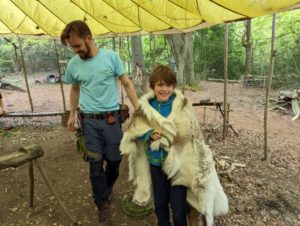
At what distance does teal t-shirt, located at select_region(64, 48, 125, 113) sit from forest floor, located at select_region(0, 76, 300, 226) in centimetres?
126

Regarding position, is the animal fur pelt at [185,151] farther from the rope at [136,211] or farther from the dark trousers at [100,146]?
the rope at [136,211]

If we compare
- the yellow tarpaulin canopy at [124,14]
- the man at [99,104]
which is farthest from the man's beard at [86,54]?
Result: the yellow tarpaulin canopy at [124,14]

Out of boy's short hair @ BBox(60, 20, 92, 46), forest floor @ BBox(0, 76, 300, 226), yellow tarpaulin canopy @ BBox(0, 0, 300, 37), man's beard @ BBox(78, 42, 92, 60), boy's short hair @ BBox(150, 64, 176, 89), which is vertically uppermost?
yellow tarpaulin canopy @ BBox(0, 0, 300, 37)

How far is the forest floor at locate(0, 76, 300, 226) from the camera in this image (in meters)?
3.28

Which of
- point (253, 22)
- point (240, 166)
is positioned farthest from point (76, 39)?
point (253, 22)

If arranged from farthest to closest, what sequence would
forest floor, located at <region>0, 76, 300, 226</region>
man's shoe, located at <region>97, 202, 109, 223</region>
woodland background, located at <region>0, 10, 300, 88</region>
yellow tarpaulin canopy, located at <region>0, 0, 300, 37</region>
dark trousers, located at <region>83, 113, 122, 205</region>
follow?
1. woodland background, located at <region>0, 10, 300, 88</region>
2. yellow tarpaulin canopy, located at <region>0, 0, 300, 37</region>
3. forest floor, located at <region>0, 76, 300, 226</region>
4. man's shoe, located at <region>97, 202, 109, 223</region>
5. dark trousers, located at <region>83, 113, 122, 205</region>

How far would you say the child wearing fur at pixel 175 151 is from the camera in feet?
7.29

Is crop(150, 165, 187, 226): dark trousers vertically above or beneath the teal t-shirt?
beneath

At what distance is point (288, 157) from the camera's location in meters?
5.25

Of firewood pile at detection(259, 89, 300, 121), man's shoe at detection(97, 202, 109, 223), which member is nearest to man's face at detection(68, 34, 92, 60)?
man's shoe at detection(97, 202, 109, 223)

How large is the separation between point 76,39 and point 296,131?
650 centimetres

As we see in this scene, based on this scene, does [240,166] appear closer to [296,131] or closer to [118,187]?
[118,187]

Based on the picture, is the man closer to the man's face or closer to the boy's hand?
the man's face

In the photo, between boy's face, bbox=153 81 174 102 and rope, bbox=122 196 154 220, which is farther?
rope, bbox=122 196 154 220
